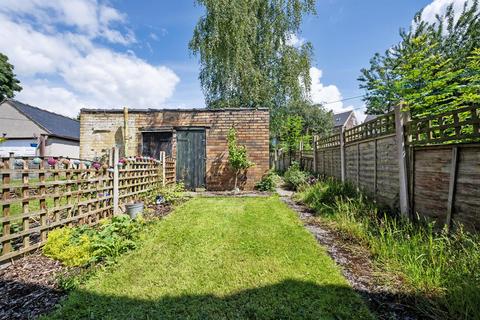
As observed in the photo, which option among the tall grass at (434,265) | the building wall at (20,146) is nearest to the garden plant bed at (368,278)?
the tall grass at (434,265)

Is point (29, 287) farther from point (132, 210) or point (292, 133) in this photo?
point (292, 133)

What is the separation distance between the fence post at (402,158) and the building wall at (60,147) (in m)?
19.5

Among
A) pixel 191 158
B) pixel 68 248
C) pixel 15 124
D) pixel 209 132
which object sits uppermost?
pixel 15 124

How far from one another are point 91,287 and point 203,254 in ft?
4.07

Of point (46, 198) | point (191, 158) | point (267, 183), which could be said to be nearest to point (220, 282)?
point (46, 198)

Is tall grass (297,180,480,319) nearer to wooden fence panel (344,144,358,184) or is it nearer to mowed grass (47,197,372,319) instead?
mowed grass (47,197,372,319)

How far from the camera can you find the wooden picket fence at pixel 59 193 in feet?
9.00

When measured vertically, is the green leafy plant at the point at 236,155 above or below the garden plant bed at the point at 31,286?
above

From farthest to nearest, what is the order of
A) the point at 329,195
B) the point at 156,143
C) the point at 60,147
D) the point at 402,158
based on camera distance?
the point at 60,147 → the point at 156,143 → the point at 329,195 → the point at 402,158

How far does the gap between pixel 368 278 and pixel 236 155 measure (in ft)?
19.5

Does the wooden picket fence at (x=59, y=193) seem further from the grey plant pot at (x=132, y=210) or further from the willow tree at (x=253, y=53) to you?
the willow tree at (x=253, y=53)

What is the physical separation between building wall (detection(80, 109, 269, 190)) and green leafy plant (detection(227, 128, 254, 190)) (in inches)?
10.1

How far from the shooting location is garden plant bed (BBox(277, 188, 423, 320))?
1890 mm

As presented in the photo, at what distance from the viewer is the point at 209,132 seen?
8.61 meters
